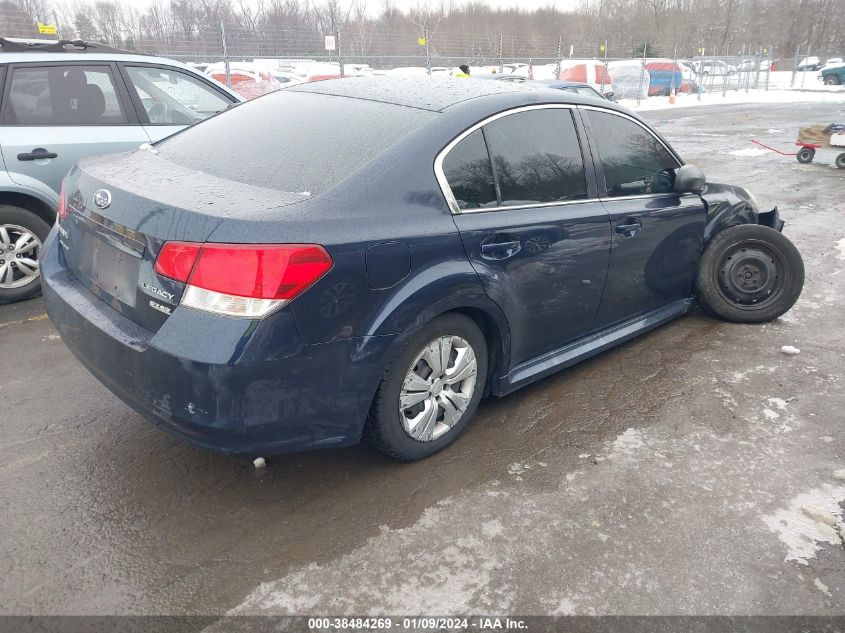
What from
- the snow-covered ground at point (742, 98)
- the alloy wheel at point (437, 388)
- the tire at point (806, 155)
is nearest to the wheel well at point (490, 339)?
the alloy wheel at point (437, 388)

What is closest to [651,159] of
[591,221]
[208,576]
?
[591,221]

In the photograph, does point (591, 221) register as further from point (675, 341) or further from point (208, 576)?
point (208, 576)

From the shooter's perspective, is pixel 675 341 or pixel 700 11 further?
pixel 700 11

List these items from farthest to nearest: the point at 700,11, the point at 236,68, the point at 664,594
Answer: the point at 700,11 → the point at 236,68 → the point at 664,594

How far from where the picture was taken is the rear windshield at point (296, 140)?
2797 millimetres

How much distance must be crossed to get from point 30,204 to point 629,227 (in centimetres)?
440

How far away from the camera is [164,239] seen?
2465mm

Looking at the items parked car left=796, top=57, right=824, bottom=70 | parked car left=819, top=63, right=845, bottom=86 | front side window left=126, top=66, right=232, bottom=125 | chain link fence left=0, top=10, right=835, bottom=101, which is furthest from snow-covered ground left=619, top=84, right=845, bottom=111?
front side window left=126, top=66, right=232, bottom=125

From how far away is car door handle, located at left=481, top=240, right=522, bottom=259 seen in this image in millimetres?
3016

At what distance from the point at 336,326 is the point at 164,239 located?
2.39 ft

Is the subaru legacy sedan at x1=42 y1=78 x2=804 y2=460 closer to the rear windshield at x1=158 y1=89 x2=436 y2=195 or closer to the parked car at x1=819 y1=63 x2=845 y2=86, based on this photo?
the rear windshield at x1=158 y1=89 x2=436 y2=195

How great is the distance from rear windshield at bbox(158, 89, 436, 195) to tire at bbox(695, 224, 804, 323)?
2.69 meters

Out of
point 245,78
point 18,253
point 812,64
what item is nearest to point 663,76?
point 245,78

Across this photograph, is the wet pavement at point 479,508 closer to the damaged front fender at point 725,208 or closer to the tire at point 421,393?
the tire at point 421,393
